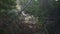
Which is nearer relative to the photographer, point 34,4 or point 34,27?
point 34,27

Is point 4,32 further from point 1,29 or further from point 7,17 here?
point 7,17

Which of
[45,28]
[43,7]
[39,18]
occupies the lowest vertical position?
[45,28]

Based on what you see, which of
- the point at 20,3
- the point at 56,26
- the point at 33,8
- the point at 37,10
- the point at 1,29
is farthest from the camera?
the point at 20,3

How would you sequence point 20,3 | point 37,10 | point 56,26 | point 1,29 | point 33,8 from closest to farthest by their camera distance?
1. point 1,29
2. point 56,26
3. point 37,10
4. point 33,8
5. point 20,3

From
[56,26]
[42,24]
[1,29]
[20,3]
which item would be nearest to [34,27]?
[42,24]

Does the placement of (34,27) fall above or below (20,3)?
below

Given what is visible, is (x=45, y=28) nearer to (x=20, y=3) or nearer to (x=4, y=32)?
(x=4, y=32)

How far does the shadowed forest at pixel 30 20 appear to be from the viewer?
474 cm

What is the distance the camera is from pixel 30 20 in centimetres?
536

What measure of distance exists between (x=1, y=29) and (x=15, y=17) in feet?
1.84

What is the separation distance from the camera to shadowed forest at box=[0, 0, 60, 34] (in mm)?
4742

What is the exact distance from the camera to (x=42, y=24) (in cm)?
493

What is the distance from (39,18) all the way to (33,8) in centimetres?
82

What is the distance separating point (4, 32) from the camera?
464 cm
